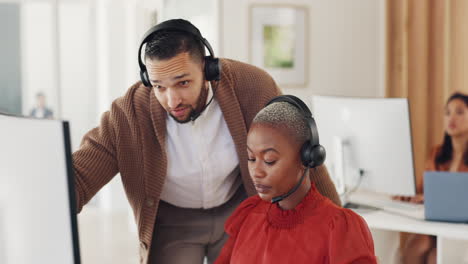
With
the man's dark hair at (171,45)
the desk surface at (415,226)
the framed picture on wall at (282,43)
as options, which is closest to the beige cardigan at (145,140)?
the man's dark hair at (171,45)

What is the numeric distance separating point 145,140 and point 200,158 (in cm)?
18

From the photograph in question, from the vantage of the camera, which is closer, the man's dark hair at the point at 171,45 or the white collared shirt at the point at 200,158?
the man's dark hair at the point at 171,45

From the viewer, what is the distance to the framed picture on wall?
15.9 feet

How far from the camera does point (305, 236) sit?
1.31 m

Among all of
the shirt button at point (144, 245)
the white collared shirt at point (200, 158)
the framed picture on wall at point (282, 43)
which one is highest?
the framed picture on wall at point (282, 43)

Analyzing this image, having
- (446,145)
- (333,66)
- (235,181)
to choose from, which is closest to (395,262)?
(446,145)

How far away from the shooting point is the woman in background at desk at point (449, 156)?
120 inches

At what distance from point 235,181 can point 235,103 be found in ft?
0.91

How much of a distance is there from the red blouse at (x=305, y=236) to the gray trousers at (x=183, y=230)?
0.40 m

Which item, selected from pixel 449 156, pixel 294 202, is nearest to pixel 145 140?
pixel 294 202

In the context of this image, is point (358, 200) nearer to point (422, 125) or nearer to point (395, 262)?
point (395, 262)

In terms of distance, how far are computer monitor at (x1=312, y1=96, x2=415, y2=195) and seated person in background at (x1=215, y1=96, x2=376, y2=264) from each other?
1.23 meters

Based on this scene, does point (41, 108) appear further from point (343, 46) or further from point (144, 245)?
point (144, 245)

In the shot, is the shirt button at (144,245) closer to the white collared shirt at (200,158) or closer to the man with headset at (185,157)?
the man with headset at (185,157)
